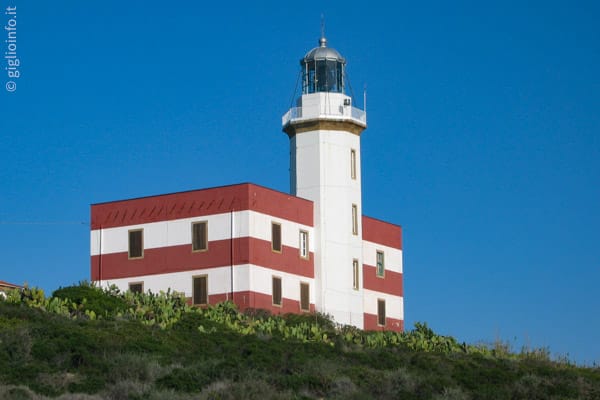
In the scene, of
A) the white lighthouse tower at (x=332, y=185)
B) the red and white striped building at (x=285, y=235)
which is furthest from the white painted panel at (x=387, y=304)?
the white lighthouse tower at (x=332, y=185)

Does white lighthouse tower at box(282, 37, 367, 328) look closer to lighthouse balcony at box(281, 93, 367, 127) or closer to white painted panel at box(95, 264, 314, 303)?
lighthouse balcony at box(281, 93, 367, 127)

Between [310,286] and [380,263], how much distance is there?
541 centimetres

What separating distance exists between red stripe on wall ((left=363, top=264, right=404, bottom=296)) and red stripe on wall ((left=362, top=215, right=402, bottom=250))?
126cm

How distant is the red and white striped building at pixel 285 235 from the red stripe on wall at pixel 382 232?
0.11 meters

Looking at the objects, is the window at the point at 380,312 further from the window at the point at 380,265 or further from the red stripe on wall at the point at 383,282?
the window at the point at 380,265

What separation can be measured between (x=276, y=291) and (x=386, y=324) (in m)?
7.50

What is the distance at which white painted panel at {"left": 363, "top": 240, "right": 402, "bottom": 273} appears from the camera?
2067 inches

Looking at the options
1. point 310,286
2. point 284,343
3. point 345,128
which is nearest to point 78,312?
point 284,343

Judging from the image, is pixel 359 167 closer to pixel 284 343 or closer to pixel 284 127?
pixel 284 127

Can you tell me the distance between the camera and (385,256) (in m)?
54.0

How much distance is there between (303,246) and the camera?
4934 cm

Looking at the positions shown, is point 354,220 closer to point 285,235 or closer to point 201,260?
point 285,235

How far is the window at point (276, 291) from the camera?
47156mm

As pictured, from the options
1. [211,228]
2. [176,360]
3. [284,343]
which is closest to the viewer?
[176,360]
